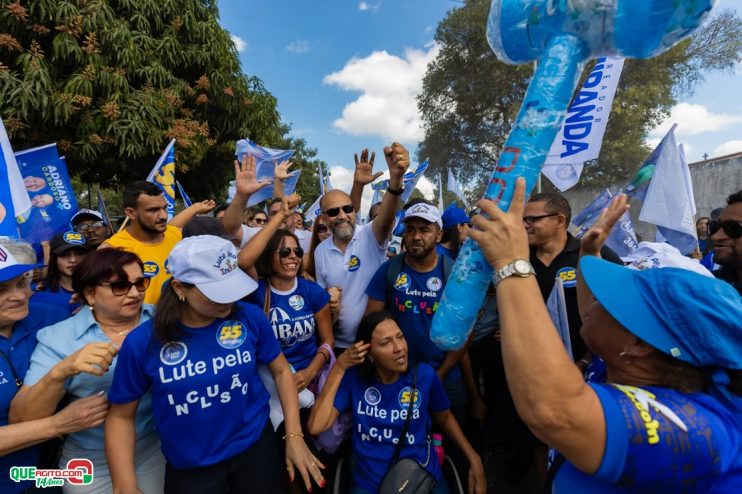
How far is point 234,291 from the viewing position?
1.84m

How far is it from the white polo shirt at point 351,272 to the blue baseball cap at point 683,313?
7.10 ft

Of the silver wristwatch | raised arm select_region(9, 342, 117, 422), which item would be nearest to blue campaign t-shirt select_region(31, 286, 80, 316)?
raised arm select_region(9, 342, 117, 422)

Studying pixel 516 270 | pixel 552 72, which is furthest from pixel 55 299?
pixel 552 72

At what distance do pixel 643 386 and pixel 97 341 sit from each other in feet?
6.77

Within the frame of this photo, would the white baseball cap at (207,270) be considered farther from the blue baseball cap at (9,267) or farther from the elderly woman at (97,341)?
the blue baseball cap at (9,267)

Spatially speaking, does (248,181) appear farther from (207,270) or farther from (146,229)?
(207,270)

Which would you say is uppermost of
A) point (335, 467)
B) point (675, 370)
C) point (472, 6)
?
point (472, 6)

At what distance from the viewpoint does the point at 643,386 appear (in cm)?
105

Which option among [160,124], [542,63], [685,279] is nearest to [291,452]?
[685,279]

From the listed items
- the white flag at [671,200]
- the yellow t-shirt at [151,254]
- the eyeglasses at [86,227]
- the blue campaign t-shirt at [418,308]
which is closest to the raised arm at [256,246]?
the yellow t-shirt at [151,254]

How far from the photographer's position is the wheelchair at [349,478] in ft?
7.42

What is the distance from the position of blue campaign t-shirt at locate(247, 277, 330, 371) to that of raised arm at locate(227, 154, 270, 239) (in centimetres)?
75

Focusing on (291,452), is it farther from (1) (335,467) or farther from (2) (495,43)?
(2) (495,43)

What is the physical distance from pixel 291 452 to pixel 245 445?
0.27m
